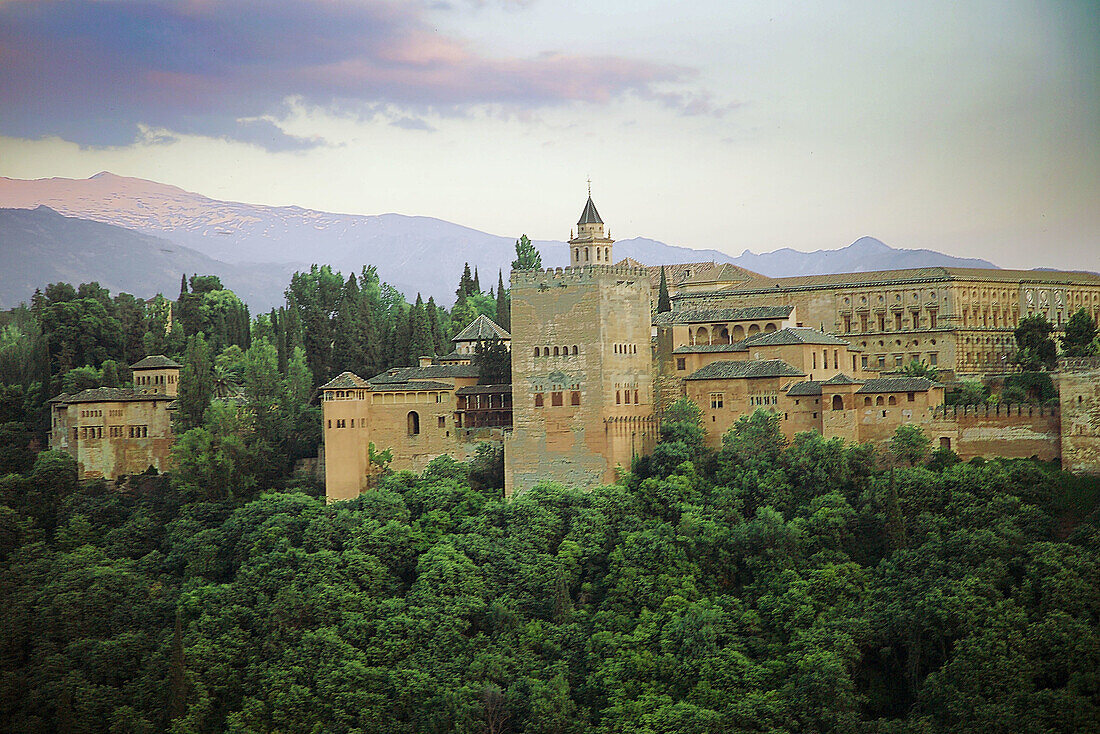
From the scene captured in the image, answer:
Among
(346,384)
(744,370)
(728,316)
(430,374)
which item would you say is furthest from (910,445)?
→ (346,384)

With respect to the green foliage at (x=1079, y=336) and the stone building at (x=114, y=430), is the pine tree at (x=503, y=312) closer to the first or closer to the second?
the stone building at (x=114, y=430)

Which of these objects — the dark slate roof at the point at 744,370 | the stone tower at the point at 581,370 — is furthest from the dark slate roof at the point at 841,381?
the stone tower at the point at 581,370

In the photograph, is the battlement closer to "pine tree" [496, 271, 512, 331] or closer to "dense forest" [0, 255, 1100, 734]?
"dense forest" [0, 255, 1100, 734]

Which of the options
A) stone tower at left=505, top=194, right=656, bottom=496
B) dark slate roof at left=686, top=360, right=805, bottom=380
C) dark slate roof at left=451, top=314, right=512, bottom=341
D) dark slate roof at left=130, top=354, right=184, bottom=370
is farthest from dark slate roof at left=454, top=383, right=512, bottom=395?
dark slate roof at left=130, top=354, right=184, bottom=370

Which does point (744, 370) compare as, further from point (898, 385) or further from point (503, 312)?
point (503, 312)

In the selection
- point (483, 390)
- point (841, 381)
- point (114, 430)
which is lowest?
point (114, 430)

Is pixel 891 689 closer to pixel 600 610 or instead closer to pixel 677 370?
pixel 600 610
